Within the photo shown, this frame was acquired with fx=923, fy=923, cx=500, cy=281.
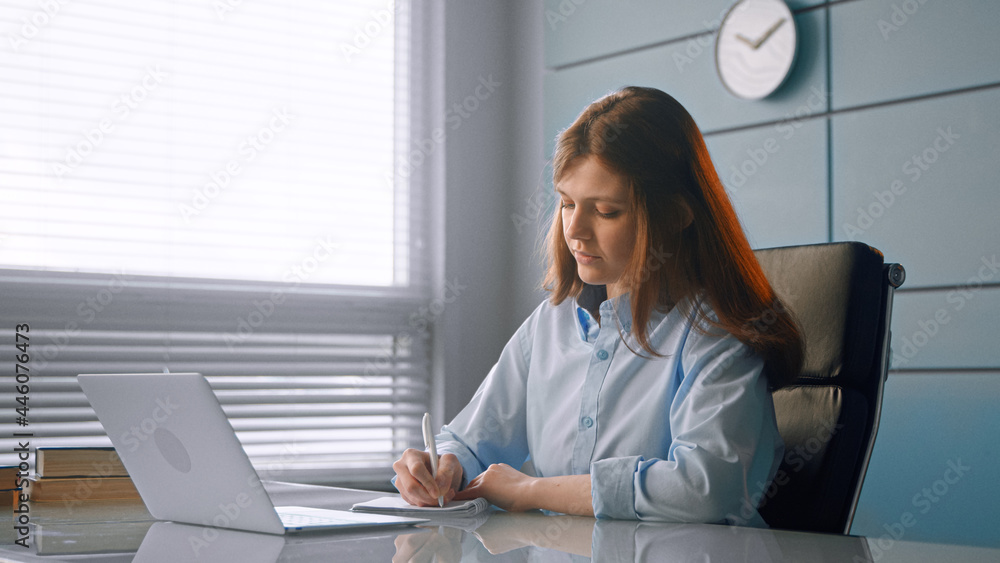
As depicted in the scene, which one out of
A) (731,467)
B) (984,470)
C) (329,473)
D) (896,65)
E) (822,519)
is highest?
(896,65)

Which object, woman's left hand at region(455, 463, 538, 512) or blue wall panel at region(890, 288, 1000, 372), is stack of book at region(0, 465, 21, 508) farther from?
blue wall panel at region(890, 288, 1000, 372)

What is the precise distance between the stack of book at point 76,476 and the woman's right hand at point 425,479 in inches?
16.3

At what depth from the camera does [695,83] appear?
9.17ft

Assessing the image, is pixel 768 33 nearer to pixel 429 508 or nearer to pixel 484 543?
pixel 429 508

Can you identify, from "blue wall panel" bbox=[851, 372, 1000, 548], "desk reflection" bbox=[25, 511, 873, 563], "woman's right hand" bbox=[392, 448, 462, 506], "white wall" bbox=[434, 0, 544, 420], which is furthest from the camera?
"white wall" bbox=[434, 0, 544, 420]

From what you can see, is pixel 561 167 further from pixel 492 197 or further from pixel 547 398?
pixel 492 197

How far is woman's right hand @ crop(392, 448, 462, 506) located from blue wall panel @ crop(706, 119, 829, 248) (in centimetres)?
146

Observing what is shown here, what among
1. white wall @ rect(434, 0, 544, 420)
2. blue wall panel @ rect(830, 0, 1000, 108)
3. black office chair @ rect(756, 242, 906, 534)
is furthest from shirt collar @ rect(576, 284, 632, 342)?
white wall @ rect(434, 0, 544, 420)

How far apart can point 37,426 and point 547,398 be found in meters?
1.68

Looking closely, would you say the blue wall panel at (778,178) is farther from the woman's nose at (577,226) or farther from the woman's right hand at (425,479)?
the woman's right hand at (425,479)

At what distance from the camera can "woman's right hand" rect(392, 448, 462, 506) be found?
1264 mm

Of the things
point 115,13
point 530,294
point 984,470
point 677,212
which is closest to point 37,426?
point 115,13

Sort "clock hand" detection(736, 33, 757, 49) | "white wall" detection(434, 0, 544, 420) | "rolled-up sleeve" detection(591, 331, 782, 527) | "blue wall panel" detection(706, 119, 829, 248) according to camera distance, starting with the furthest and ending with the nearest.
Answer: "white wall" detection(434, 0, 544, 420) < "clock hand" detection(736, 33, 757, 49) < "blue wall panel" detection(706, 119, 829, 248) < "rolled-up sleeve" detection(591, 331, 782, 527)

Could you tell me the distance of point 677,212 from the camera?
1.38 metres
